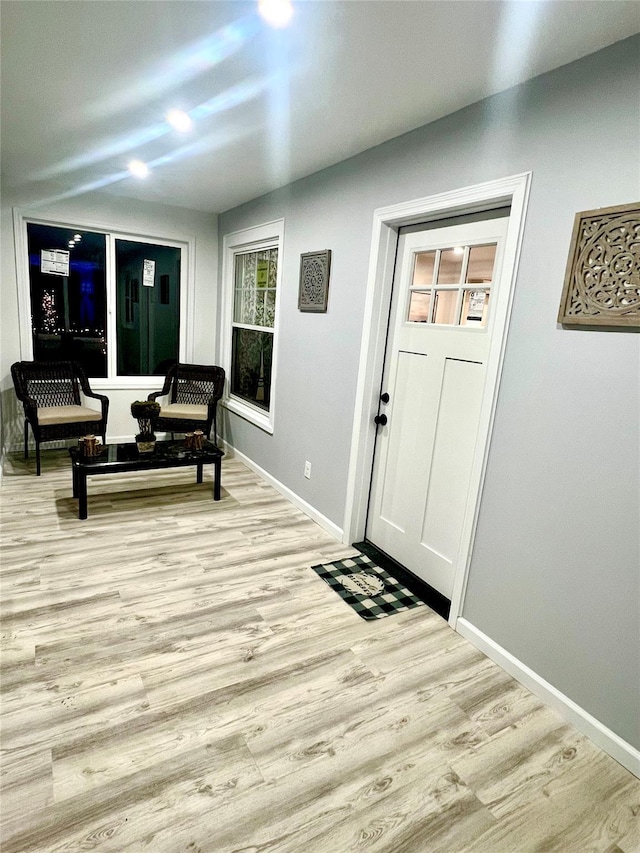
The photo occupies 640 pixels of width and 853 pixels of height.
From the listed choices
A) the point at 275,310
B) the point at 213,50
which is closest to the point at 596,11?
the point at 213,50

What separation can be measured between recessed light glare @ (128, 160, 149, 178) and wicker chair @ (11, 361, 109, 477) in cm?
183

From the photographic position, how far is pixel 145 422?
3627 mm

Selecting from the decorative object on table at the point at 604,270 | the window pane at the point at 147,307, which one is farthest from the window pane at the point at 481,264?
the window pane at the point at 147,307

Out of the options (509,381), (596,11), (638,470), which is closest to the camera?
(596,11)

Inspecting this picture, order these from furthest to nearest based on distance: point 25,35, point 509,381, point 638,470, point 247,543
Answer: point 247,543 < point 509,381 < point 25,35 < point 638,470

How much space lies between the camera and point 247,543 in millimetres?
3018

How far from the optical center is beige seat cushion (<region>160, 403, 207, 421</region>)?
4.39m

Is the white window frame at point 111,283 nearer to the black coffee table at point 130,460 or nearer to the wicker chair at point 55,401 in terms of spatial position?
the wicker chair at point 55,401

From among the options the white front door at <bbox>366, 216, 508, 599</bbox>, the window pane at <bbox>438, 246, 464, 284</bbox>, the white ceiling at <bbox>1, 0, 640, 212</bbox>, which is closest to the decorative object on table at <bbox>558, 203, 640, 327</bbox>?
the white front door at <bbox>366, 216, 508, 599</bbox>

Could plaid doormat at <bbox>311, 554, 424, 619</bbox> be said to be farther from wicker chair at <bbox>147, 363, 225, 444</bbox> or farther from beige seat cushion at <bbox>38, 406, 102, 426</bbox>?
beige seat cushion at <bbox>38, 406, 102, 426</bbox>

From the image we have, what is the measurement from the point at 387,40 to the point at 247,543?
262 cm

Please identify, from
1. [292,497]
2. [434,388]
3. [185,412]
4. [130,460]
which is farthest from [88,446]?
[434,388]

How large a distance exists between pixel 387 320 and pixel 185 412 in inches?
93.7

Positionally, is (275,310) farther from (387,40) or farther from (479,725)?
(479,725)
